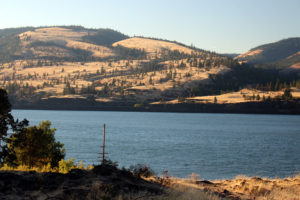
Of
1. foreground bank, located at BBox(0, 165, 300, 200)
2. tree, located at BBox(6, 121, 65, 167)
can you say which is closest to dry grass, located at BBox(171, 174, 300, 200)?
foreground bank, located at BBox(0, 165, 300, 200)

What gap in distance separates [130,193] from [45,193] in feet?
11.1

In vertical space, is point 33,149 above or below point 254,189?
above

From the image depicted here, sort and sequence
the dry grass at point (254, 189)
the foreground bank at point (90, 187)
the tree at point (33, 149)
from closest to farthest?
the foreground bank at point (90, 187), the dry grass at point (254, 189), the tree at point (33, 149)

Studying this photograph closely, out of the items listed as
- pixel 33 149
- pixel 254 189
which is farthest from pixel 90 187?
pixel 33 149

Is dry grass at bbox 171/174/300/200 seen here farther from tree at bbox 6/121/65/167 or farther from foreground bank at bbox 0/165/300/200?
tree at bbox 6/121/65/167

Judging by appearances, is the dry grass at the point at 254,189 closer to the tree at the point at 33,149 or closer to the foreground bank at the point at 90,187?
the foreground bank at the point at 90,187

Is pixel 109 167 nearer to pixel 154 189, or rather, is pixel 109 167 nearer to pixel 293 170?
pixel 154 189

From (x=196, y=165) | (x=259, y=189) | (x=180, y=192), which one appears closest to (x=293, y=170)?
(x=196, y=165)

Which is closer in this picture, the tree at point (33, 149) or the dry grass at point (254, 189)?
the dry grass at point (254, 189)

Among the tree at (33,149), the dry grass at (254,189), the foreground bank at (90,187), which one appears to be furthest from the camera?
the tree at (33,149)

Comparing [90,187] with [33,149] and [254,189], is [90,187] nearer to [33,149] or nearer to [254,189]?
[254,189]

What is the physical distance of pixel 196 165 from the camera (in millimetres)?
68938

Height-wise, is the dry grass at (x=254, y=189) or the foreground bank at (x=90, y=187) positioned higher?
the foreground bank at (x=90, y=187)

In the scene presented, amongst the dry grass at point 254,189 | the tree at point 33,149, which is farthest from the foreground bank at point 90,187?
the tree at point 33,149
